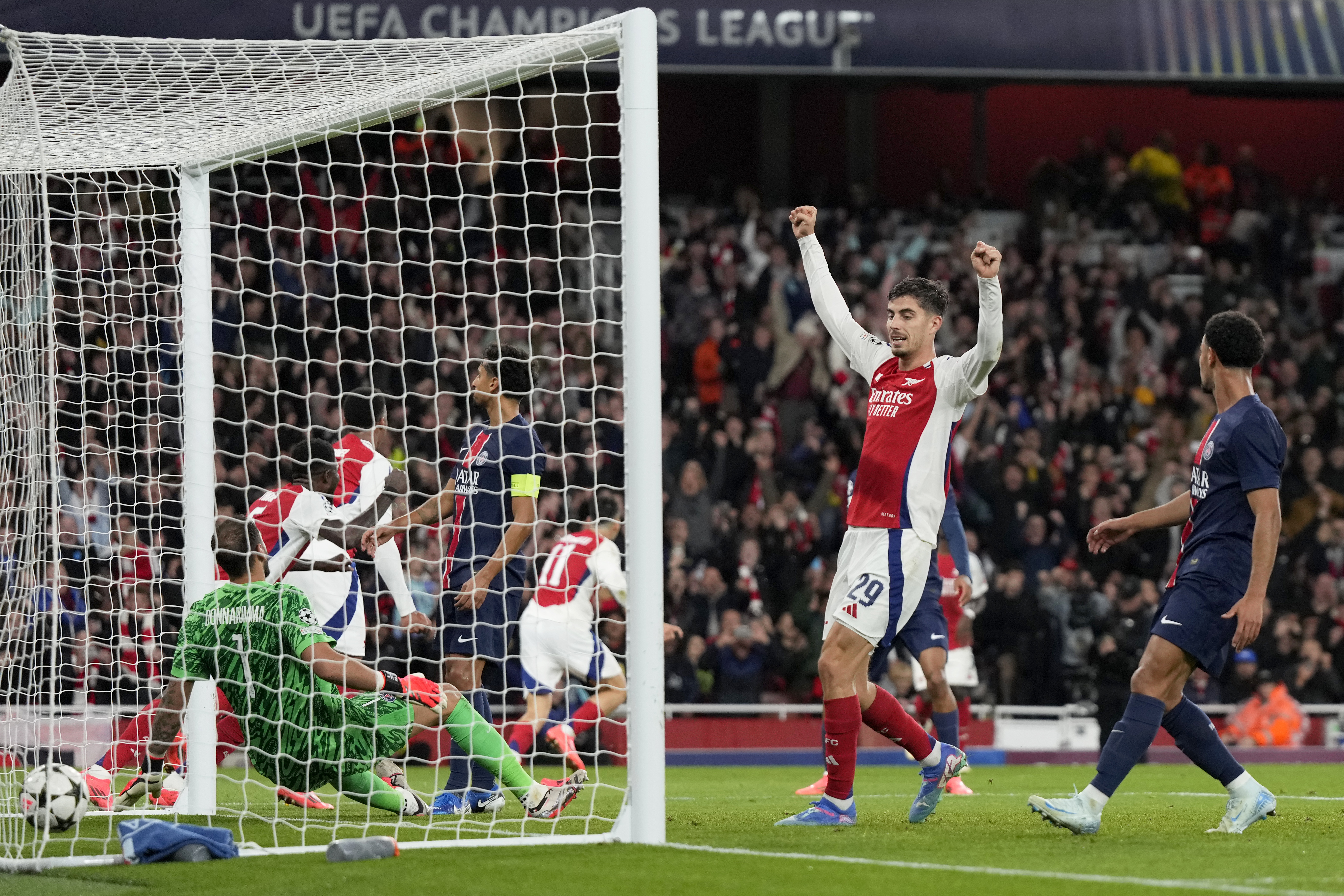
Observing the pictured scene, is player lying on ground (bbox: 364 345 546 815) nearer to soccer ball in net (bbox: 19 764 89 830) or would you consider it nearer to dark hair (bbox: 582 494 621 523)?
soccer ball in net (bbox: 19 764 89 830)

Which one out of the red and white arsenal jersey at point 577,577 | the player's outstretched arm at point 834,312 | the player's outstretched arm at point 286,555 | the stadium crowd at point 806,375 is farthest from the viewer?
the stadium crowd at point 806,375

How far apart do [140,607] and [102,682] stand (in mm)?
2612

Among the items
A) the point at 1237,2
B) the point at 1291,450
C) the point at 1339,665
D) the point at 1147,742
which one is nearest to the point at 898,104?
the point at 1237,2

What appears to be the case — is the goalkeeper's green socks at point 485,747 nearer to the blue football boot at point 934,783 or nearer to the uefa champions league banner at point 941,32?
the blue football boot at point 934,783

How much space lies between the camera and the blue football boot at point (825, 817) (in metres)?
7.37

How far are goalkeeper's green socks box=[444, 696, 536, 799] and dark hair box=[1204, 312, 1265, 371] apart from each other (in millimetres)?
3345

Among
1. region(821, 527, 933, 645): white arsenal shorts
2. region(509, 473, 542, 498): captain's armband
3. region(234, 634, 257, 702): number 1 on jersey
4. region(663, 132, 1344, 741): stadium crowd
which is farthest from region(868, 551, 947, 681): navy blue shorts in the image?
region(663, 132, 1344, 741): stadium crowd

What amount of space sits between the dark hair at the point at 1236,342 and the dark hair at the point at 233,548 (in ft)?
14.0

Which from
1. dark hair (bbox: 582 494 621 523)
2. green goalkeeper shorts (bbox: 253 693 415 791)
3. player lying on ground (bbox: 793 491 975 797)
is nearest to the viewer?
green goalkeeper shorts (bbox: 253 693 415 791)

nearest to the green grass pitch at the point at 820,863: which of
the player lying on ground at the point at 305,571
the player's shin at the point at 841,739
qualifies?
the player's shin at the point at 841,739

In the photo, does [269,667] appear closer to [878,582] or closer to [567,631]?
[878,582]

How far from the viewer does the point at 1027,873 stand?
18.4ft

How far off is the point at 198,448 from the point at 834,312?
3028mm

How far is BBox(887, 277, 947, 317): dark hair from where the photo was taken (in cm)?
747
